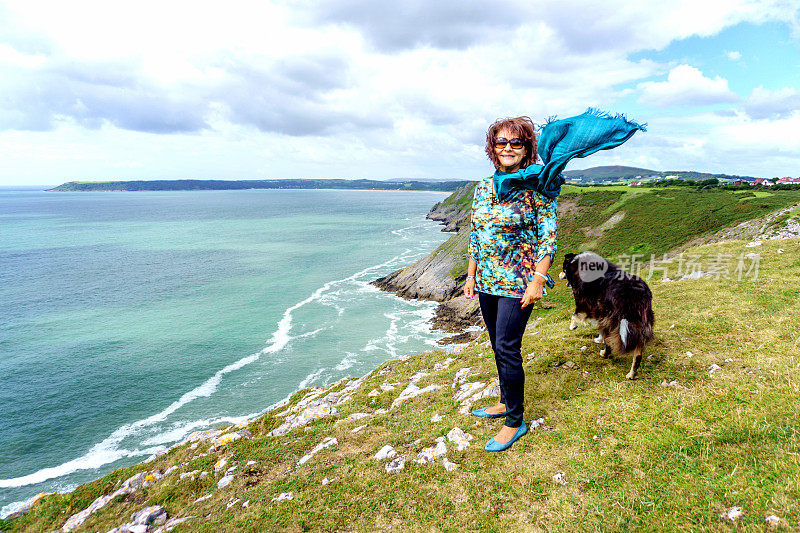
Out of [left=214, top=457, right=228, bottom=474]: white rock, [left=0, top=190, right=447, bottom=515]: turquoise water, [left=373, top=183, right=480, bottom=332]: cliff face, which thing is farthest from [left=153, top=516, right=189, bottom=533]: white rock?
[left=373, top=183, right=480, bottom=332]: cliff face

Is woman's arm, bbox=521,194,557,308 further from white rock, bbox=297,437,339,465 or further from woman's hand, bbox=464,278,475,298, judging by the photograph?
white rock, bbox=297,437,339,465

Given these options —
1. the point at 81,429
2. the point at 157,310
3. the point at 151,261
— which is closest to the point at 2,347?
Result: the point at 157,310

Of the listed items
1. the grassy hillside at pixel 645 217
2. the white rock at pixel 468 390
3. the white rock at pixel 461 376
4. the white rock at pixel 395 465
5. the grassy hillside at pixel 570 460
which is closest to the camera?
the grassy hillside at pixel 570 460

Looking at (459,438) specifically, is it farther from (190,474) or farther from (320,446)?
(190,474)

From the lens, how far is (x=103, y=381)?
31297 millimetres

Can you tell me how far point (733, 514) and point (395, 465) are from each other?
4448 millimetres

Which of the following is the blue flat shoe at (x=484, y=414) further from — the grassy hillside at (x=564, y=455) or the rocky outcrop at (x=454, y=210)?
the rocky outcrop at (x=454, y=210)

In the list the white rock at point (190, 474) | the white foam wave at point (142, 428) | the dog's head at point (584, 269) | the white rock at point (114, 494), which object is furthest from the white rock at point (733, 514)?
the white foam wave at point (142, 428)

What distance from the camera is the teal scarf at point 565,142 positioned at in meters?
4.91

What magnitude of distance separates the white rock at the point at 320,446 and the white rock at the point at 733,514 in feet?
20.9

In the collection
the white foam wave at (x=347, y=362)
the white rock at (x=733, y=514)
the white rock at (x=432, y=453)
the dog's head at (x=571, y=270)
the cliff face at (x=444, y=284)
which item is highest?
the dog's head at (x=571, y=270)

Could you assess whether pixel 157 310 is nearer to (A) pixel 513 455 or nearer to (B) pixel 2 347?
(B) pixel 2 347

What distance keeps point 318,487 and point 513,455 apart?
323cm

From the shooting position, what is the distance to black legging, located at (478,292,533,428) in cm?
548
